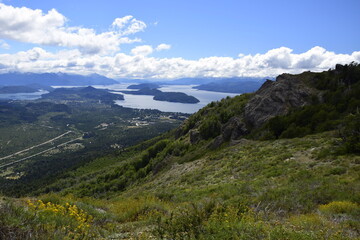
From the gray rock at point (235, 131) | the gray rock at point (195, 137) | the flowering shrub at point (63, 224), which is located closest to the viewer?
the flowering shrub at point (63, 224)

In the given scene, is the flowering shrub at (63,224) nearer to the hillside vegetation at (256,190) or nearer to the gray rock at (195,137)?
the hillside vegetation at (256,190)

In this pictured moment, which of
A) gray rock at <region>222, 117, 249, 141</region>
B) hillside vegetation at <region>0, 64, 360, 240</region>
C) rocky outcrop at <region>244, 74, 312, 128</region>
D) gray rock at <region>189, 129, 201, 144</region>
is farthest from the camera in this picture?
gray rock at <region>189, 129, 201, 144</region>

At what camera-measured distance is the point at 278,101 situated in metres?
31.4

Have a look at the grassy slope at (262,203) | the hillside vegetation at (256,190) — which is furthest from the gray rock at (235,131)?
the grassy slope at (262,203)

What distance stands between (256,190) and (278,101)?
23.3m

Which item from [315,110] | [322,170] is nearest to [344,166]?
[322,170]

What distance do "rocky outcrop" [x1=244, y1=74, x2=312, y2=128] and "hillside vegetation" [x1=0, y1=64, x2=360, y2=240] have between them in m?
0.13

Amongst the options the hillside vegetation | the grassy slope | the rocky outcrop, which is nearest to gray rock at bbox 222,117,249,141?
the hillside vegetation

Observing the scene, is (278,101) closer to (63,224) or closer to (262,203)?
(262,203)

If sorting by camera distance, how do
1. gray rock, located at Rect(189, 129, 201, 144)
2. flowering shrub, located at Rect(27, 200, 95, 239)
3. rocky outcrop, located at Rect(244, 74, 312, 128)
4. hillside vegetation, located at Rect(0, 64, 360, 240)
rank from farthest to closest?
gray rock, located at Rect(189, 129, 201, 144), rocky outcrop, located at Rect(244, 74, 312, 128), hillside vegetation, located at Rect(0, 64, 360, 240), flowering shrub, located at Rect(27, 200, 95, 239)

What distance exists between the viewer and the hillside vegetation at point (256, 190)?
5.52 meters

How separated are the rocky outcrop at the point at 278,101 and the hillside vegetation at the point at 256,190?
131 mm

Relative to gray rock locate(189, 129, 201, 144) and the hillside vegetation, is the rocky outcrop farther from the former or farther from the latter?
gray rock locate(189, 129, 201, 144)

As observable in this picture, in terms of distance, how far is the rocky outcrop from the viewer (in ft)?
97.9
